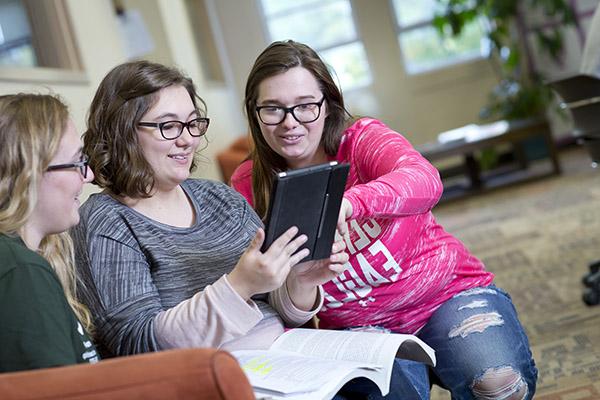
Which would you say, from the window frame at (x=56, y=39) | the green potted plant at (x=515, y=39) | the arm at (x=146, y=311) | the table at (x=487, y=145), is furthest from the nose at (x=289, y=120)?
the green potted plant at (x=515, y=39)

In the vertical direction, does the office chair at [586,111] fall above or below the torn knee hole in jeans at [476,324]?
above

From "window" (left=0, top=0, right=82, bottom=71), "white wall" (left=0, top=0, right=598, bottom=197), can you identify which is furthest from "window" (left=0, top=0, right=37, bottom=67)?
"white wall" (left=0, top=0, right=598, bottom=197)

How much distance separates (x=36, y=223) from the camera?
1306 mm

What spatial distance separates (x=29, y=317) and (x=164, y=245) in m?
0.48

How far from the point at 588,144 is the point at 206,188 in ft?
6.85

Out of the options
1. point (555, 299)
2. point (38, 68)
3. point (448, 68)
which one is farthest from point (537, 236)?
point (448, 68)

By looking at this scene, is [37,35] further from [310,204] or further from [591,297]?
[310,204]

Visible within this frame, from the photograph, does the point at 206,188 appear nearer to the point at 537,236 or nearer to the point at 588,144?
the point at 588,144

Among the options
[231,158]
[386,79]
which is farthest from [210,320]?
[386,79]

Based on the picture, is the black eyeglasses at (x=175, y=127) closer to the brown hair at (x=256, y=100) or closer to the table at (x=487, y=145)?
the brown hair at (x=256, y=100)

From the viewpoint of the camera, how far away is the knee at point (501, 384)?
68.9 inches

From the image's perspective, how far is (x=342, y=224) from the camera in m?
1.64

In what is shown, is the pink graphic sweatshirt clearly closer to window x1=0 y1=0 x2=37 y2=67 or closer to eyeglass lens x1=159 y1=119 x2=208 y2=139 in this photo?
eyeglass lens x1=159 y1=119 x2=208 y2=139

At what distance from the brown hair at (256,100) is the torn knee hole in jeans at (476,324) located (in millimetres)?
484
